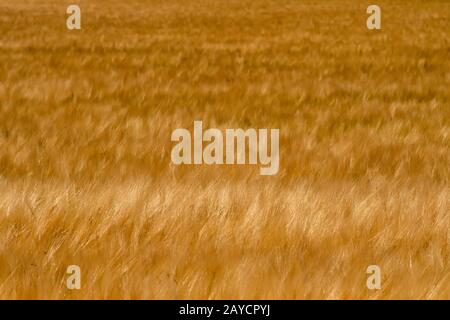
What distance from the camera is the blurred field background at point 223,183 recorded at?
264 centimetres

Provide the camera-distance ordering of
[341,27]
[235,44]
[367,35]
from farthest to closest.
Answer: [341,27] → [367,35] → [235,44]

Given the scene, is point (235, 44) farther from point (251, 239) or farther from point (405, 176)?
point (251, 239)

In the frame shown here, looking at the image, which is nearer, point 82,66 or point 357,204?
point 357,204

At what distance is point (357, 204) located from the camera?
3.52 meters

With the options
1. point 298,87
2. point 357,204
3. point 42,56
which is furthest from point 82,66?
point 357,204

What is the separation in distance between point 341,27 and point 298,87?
11.9 m

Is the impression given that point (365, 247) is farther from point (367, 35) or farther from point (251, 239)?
point (367, 35)

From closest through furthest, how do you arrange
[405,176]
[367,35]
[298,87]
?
[405,176] → [298,87] → [367,35]

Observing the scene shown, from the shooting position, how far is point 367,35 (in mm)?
16969

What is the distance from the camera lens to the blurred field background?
8.66ft

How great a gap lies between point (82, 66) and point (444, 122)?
5301 mm

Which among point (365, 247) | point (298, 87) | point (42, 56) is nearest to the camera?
point (365, 247)

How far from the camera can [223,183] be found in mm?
4289

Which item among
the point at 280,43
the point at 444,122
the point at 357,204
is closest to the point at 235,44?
the point at 280,43
